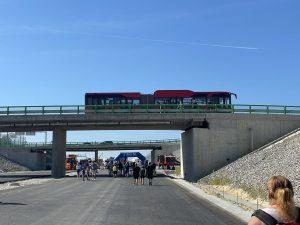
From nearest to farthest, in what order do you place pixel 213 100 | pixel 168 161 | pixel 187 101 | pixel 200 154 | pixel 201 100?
pixel 200 154 → pixel 213 100 → pixel 201 100 → pixel 187 101 → pixel 168 161

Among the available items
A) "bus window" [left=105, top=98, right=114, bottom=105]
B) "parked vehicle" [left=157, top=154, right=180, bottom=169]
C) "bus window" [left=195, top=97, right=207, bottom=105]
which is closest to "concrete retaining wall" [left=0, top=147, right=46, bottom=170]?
"parked vehicle" [left=157, top=154, right=180, bottom=169]

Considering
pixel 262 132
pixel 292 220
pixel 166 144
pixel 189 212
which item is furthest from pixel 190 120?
pixel 166 144

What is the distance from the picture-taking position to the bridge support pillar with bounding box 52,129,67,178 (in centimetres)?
4875

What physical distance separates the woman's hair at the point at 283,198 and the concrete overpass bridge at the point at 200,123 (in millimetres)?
35802

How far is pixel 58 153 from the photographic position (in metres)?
48.8

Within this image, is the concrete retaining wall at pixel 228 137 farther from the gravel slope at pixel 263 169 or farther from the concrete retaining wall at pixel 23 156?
the concrete retaining wall at pixel 23 156

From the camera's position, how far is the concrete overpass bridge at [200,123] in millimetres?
39875

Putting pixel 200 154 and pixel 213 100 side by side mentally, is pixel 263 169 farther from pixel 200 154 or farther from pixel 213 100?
pixel 213 100

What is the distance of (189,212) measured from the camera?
15734mm

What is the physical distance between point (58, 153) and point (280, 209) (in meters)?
46.4

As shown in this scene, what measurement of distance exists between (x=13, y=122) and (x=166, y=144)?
148 ft

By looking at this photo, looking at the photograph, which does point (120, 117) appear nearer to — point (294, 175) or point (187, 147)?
point (187, 147)

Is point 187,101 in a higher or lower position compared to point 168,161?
higher

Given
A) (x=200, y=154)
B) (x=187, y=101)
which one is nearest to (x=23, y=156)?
(x=187, y=101)
